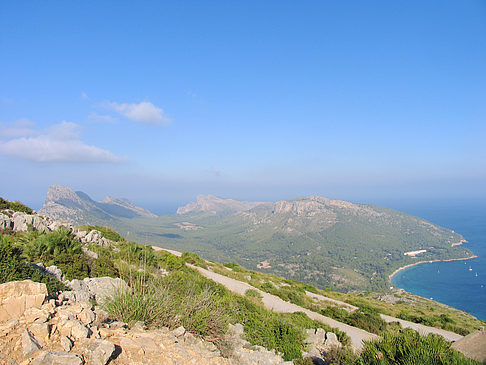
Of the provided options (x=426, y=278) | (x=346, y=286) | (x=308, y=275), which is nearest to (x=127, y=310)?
(x=346, y=286)

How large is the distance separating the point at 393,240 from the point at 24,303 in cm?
21795

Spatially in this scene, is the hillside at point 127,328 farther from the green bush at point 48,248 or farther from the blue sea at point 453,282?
the blue sea at point 453,282

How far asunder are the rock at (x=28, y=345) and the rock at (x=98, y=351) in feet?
1.96

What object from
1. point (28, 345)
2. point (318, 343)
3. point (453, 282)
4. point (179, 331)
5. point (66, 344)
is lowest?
point (453, 282)

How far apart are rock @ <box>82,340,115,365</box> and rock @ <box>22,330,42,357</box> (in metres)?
0.60

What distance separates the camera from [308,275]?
122312 millimetres

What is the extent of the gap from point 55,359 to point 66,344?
1.14ft

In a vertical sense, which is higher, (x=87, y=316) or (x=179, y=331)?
(x=87, y=316)

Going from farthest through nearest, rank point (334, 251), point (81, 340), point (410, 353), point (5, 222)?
1. point (334, 251)
2. point (5, 222)
3. point (410, 353)
4. point (81, 340)

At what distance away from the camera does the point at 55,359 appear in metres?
3.21

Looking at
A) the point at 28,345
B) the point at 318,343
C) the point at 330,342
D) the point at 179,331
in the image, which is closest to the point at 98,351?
the point at 28,345

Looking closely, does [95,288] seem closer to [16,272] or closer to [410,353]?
[16,272]

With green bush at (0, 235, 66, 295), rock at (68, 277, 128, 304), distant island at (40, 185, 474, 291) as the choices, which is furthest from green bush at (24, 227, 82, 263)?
distant island at (40, 185, 474, 291)

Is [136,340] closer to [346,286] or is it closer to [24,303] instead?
[24,303]
